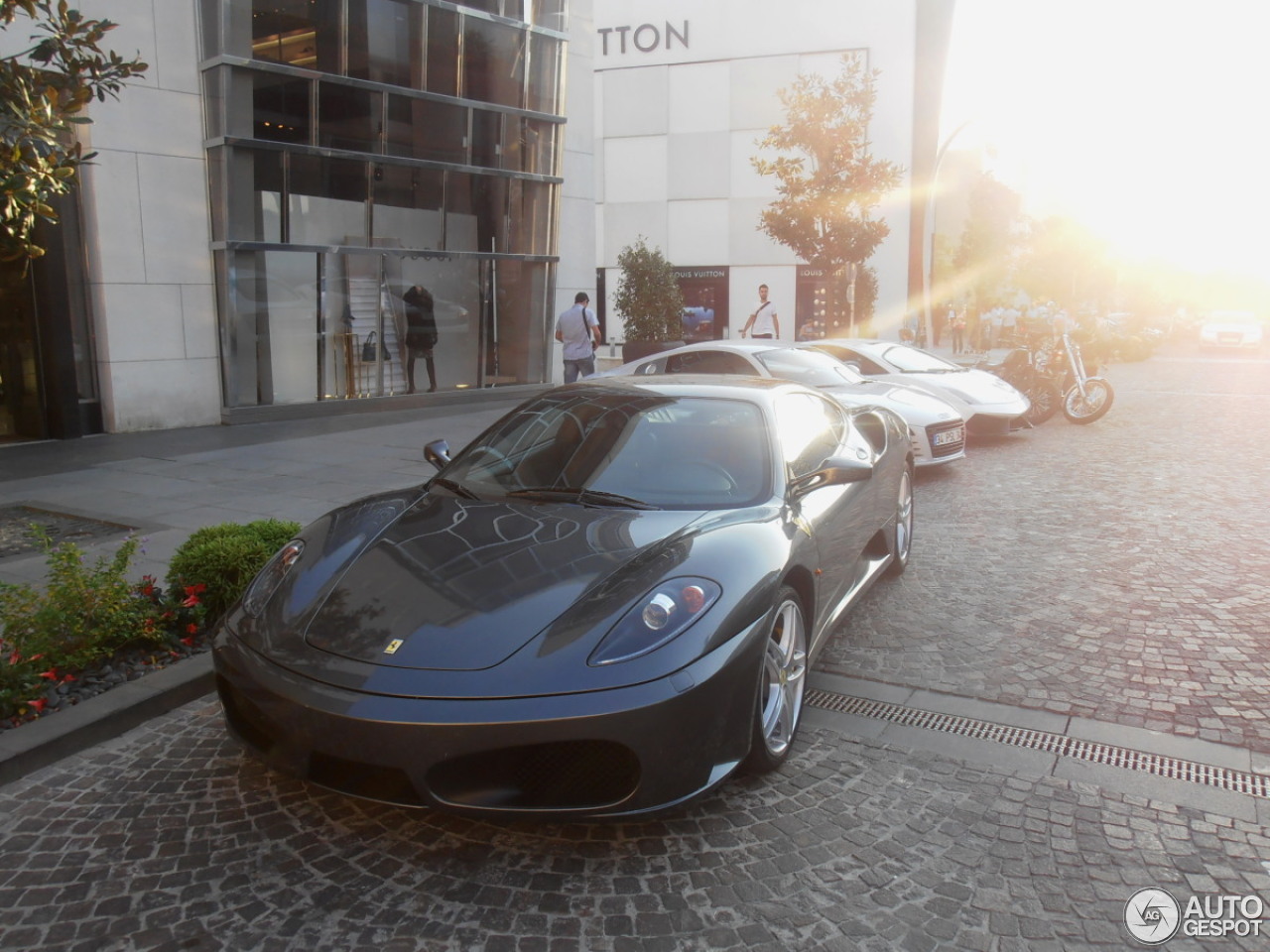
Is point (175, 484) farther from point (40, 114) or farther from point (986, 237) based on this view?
point (986, 237)

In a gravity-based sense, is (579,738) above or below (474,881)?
above

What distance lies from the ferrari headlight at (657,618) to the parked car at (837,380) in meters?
6.56

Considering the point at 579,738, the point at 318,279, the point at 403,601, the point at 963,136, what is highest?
the point at 963,136

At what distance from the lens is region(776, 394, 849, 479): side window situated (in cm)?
460

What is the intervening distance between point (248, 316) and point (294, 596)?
1118 centimetres

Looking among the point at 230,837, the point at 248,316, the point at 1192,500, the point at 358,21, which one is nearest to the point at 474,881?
the point at 230,837

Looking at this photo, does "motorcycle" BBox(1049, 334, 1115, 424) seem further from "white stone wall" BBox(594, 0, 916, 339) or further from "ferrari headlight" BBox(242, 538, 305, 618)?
"white stone wall" BBox(594, 0, 916, 339)

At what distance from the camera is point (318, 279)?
14.8 m

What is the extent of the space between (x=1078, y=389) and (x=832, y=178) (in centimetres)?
1165

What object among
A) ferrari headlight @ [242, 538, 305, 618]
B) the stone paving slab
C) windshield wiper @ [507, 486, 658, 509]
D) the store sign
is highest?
the store sign

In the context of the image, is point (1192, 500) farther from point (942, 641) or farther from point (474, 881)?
point (474, 881)

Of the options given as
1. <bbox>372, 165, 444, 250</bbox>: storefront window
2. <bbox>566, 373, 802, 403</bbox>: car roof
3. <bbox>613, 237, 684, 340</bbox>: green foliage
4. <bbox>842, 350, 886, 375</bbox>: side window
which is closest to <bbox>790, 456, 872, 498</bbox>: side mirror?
<bbox>566, 373, 802, 403</bbox>: car roof

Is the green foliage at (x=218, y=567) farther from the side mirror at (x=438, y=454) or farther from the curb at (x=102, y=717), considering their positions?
the side mirror at (x=438, y=454)

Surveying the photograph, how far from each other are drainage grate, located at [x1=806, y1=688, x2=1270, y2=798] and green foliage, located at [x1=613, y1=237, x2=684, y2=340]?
57.1ft
